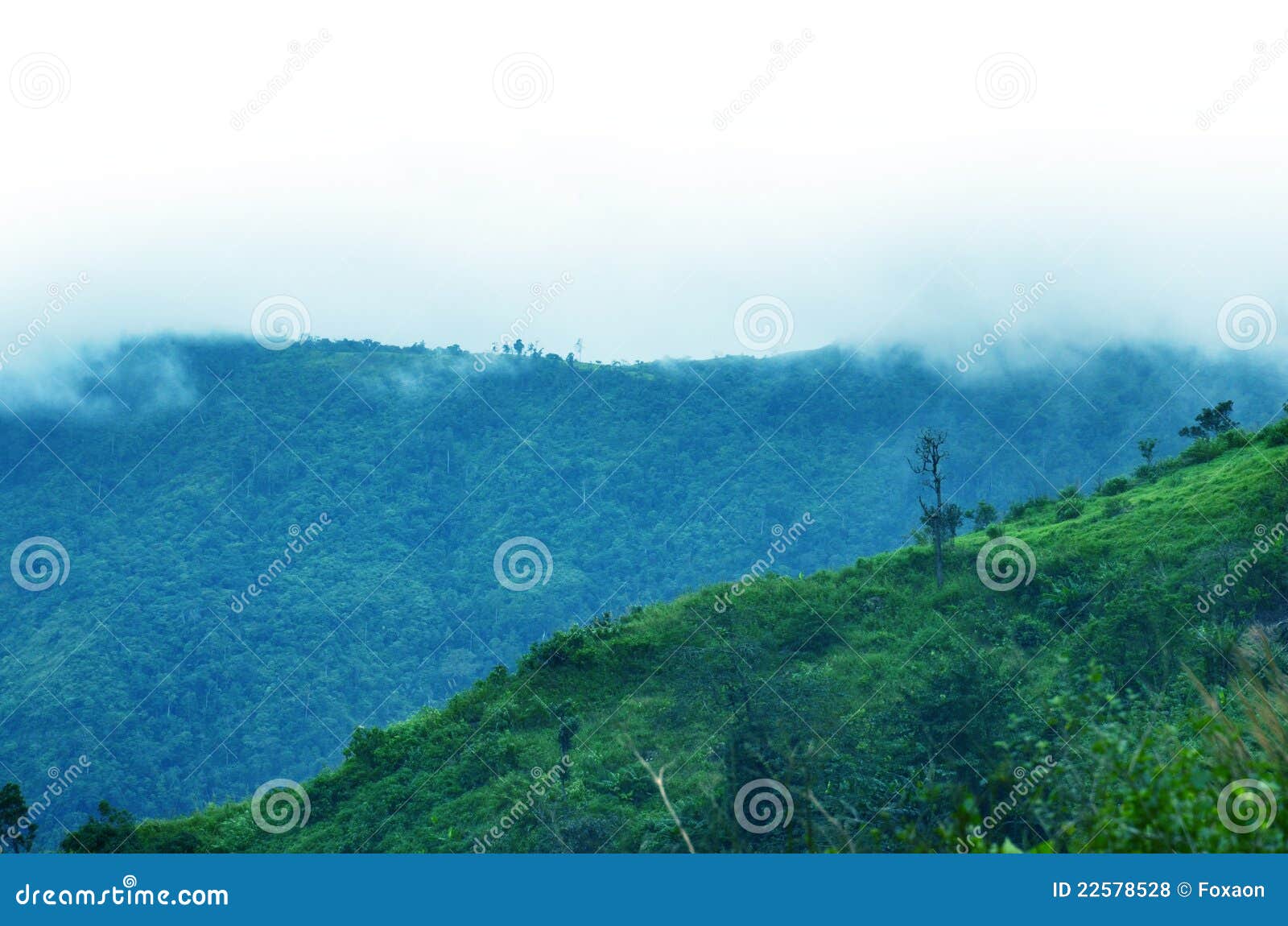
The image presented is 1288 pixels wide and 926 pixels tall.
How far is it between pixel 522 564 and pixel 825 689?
226 feet

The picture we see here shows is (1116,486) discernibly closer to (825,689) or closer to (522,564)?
(825,689)

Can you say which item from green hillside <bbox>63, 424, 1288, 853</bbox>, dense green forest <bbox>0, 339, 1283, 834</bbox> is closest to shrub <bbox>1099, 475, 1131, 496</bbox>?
dense green forest <bbox>0, 339, 1283, 834</bbox>

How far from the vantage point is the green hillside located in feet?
56.9

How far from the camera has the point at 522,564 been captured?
89.1 metres

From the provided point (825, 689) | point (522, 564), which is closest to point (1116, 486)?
point (825, 689)

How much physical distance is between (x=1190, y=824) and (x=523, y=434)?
3947 inches

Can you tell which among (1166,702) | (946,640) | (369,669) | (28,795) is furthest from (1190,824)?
(369,669)

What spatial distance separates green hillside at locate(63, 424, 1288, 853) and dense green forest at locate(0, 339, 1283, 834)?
11 centimetres

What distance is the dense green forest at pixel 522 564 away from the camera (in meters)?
21.3

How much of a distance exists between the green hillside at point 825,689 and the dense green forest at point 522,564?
106 mm

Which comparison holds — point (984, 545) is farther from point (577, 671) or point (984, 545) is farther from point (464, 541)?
point (464, 541)

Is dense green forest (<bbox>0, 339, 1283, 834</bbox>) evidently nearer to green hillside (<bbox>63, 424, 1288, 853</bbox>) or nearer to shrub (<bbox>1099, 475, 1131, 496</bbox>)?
green hillside (<bbox>63, 424, 1288, 853</bbox>)

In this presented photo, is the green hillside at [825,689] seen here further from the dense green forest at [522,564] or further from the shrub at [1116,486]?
the shrub at [1116,486]

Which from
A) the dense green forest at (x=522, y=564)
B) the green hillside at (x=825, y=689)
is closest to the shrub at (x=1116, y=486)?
the dense green forest at (x=522, y=564)
